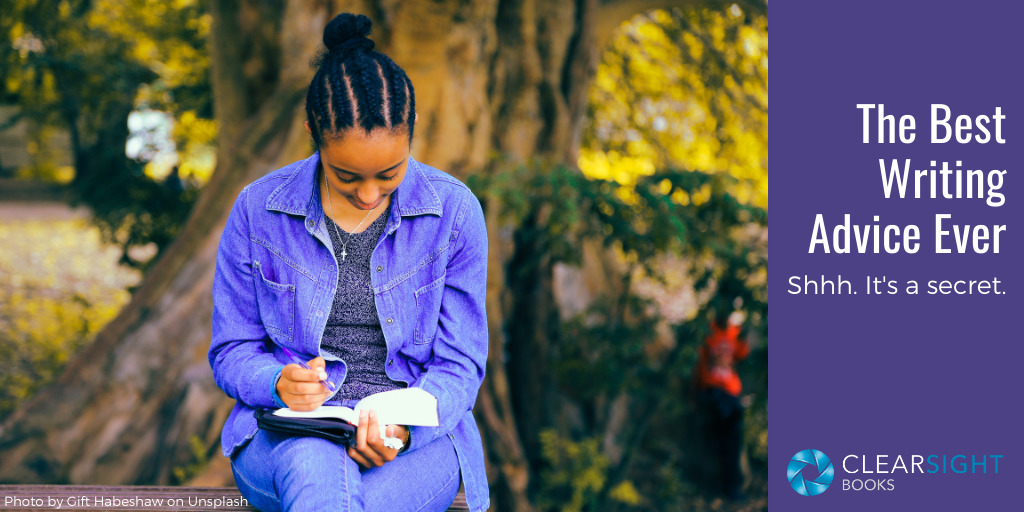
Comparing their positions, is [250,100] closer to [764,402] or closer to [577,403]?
[577,403]

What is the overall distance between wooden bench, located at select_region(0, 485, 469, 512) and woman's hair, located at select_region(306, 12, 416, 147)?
1034 mm

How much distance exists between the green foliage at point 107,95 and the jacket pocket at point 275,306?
15.2ft

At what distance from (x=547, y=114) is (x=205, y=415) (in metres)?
2.61

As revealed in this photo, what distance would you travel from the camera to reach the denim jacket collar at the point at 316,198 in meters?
2.04

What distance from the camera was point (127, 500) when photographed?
2346 millimetres

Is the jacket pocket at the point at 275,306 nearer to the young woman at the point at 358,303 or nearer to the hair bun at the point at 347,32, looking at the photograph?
the young woman at the point at 358,303

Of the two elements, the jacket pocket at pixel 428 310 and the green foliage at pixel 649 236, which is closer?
the jacket pocket at pixel 428 310

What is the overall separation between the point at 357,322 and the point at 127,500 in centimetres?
88

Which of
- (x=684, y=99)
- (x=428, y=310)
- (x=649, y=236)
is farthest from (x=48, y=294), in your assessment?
(x=428, y=310)

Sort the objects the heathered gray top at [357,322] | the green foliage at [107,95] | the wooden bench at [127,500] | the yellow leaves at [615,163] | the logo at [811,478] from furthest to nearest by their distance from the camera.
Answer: the yellow leaves at [615,163] → the green foliage at [107,95] → the logo at [811,478] → the wooden bench at [127,500] → the heathered gray top at [357,322]

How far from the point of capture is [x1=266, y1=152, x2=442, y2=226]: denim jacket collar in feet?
6.68

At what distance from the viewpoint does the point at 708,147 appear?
7547 mm

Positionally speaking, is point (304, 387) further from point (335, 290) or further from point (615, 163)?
point (615, 163)

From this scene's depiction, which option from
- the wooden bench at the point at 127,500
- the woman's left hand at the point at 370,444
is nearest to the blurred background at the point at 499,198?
the wooden bench at the point at 127,500
